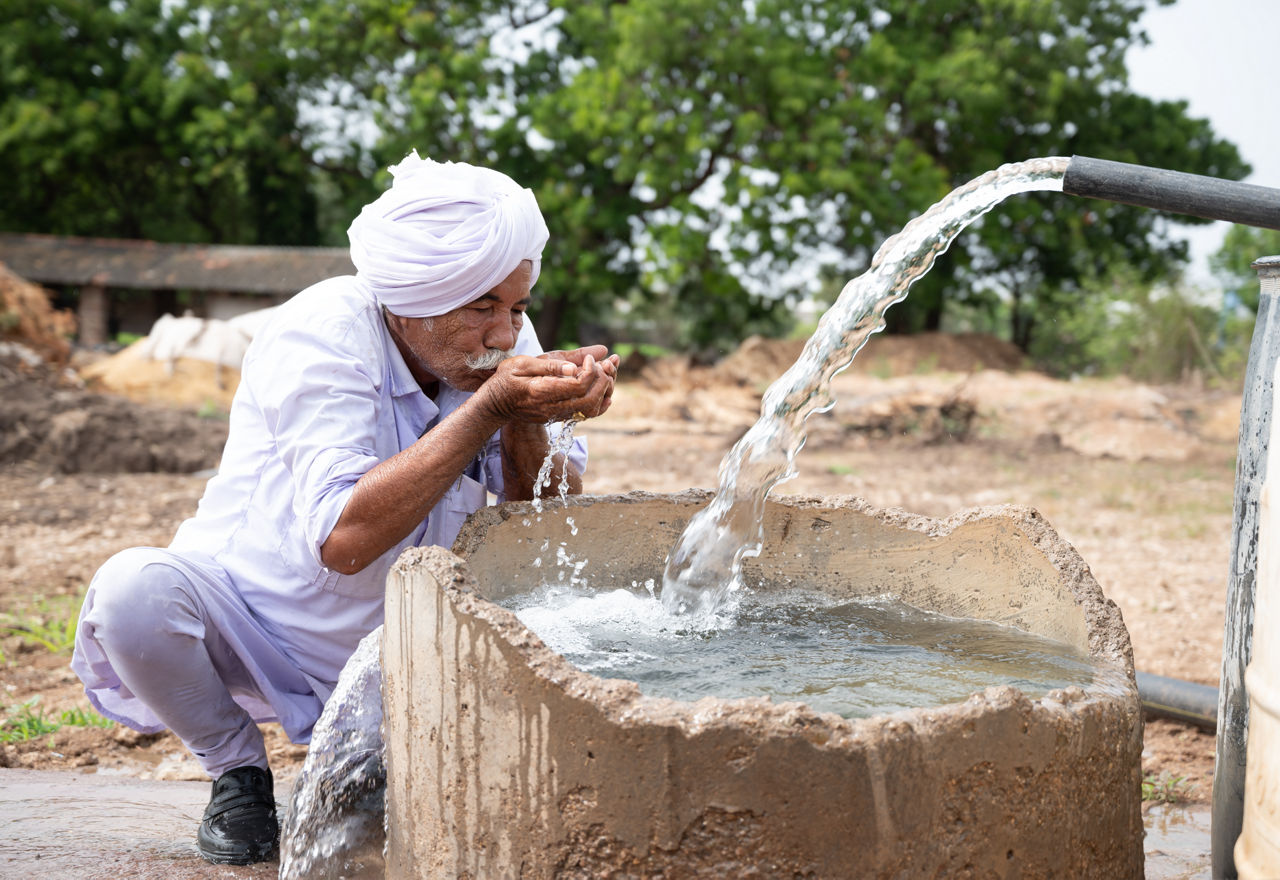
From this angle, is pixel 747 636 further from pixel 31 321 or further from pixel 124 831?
pixel 31 321

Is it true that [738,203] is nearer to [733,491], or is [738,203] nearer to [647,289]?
[647,289]

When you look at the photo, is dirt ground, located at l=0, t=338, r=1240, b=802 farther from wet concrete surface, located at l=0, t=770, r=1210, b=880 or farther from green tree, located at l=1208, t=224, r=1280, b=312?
green tree, located at l=1208, t=224, r=1280, b=312

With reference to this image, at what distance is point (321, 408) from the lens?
2088mm

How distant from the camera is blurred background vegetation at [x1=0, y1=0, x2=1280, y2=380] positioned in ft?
52.4

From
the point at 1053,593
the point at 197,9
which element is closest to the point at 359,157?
the point at 197,9

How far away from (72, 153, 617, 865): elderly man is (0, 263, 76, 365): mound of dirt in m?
8.99

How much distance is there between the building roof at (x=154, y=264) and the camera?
57.5 feet

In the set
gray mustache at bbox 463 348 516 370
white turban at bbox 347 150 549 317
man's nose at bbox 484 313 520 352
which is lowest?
gray mustache at bbox 463 348 516 370

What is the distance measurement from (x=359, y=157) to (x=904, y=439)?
1447cm

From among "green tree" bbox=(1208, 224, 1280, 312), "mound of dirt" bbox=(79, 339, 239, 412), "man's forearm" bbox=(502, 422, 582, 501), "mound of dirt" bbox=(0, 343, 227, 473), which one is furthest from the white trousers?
"green tree" bbox=(1208, 224, 1280, 312)

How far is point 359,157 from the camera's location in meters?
21.4

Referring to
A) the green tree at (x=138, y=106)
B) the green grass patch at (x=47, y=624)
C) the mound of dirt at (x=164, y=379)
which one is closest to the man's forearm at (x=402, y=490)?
the green grass patch at (x=47, y=624)

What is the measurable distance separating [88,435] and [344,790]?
21.9 ft

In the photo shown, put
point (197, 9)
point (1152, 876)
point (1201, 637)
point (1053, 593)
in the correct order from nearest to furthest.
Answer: point (1053, 593) → point (1152, 876) → point (1201, 637) → point (197, 9)
